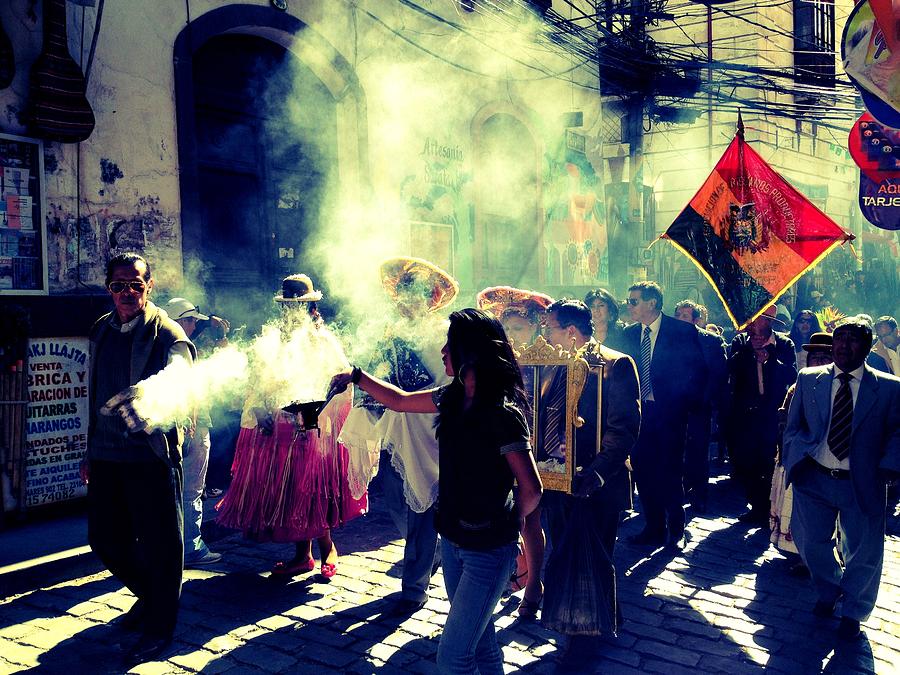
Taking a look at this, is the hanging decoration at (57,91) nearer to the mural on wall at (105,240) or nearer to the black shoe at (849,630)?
the mural on wall at (105,240)

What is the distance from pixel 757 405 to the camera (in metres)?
7.80

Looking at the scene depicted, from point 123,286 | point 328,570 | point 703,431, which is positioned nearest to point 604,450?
point 328,570

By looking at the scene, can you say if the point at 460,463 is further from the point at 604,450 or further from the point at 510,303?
the point at 510,303

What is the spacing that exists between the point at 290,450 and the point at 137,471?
128cm

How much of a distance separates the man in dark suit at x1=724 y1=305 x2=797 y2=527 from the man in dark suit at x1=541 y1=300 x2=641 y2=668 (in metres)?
3.57

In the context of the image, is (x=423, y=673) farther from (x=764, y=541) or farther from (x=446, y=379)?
(x=764, y=541)

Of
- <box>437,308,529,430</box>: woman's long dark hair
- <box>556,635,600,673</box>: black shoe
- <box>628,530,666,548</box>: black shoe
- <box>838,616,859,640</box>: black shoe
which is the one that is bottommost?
<box>628,530,666,548</box>: black shoe

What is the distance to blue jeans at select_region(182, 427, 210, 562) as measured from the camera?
581 cm

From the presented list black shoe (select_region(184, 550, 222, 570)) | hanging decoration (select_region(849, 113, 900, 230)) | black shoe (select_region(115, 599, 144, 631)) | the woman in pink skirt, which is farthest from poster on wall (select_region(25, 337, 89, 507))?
hanging decoration (select_region(849, 113, 900, 230))

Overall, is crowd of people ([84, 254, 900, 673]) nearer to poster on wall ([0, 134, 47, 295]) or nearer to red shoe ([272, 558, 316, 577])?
red shoe ([272, 558, 316, 577])

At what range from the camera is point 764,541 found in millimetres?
6941

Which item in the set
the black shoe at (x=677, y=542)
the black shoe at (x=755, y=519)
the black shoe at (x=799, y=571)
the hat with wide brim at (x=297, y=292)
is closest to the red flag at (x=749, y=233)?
the black shoe at (x=755, y=519)

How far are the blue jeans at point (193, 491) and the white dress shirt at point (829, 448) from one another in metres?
4.23

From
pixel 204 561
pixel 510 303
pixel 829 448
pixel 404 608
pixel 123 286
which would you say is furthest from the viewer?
pixel 510 303
